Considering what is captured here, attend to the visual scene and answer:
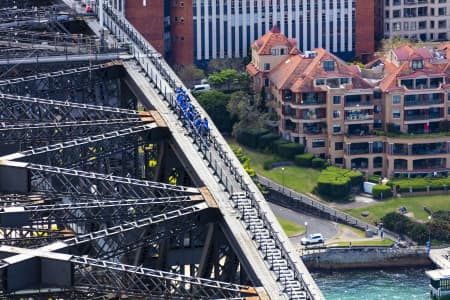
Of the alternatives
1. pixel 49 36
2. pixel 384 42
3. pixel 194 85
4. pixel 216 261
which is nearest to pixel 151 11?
pixel 194 85

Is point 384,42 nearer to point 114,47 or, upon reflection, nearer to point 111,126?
point 114,47

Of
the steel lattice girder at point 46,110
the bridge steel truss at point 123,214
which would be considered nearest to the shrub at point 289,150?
the bridge steel truss at point 123,214

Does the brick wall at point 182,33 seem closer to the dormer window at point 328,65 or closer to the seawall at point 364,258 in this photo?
the dormer window at point 328,65

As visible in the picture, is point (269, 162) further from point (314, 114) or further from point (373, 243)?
point (373, 243)

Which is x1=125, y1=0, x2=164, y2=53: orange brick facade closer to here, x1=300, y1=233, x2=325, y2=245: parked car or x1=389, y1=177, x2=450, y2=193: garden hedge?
x1=389, y1=177, x2=450, y2=193: garden hedge

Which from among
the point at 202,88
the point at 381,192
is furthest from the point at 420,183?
the point at 202,88

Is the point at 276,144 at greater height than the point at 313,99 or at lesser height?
lesser
